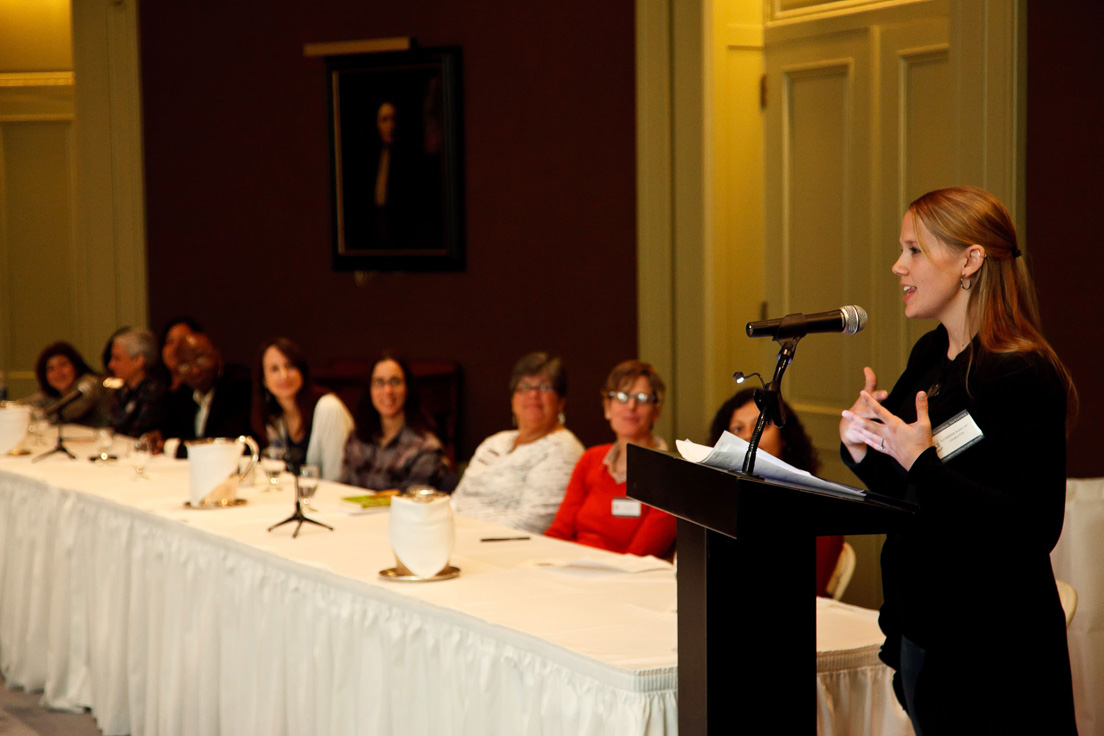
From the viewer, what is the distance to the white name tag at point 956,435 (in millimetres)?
1766

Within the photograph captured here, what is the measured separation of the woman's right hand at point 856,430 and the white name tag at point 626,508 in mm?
1615

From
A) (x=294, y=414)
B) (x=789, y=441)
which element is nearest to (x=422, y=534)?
(x=789, y=441)

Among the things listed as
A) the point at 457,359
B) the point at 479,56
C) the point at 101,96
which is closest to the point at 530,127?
the point at 479,56

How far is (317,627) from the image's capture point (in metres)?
2.94

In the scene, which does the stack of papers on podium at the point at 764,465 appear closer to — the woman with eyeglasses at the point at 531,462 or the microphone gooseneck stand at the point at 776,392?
the microphone gooseneck stand at the point at 776,392

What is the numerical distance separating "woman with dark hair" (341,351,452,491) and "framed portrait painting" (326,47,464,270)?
1.95 metres

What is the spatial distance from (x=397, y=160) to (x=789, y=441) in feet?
12.9

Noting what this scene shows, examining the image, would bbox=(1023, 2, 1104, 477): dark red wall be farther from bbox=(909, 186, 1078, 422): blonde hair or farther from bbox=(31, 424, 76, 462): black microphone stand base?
bbox=(31, 424, 76, 462): black microphone stand base

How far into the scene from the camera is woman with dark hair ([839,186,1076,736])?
5.72 feet

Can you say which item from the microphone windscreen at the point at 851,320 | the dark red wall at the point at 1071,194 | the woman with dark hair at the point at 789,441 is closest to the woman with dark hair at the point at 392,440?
the woman with dark hair at the point at 789,441

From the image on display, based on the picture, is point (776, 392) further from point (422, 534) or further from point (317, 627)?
point (317, 627)

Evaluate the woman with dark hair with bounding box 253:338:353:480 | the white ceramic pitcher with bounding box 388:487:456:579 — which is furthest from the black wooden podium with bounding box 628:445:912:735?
the woman with dark hair with bounding box 253:338:353:480

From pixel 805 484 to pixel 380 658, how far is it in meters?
1.32

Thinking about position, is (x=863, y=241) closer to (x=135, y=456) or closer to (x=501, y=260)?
(x=501, y=260)
